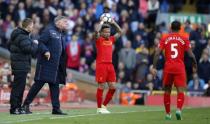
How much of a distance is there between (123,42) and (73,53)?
6.73 ft

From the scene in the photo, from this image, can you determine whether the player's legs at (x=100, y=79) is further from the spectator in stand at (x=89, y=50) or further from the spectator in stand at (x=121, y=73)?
the spectator in stand at (x=89, y=50)

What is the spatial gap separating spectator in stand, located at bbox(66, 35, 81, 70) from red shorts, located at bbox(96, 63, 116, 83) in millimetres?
9414

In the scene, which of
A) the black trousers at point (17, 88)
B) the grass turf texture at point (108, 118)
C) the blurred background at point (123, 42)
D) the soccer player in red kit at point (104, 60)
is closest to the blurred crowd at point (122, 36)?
the blurred background at point (123, 42)

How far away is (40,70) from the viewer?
19.2m

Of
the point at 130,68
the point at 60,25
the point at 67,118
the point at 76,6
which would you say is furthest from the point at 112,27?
the point at 76,6

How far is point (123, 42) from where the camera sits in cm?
3064

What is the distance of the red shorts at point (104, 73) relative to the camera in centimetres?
2025

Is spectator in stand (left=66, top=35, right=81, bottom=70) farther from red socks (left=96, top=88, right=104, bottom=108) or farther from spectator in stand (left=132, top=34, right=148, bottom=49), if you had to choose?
red socks (left=96, top=88, right=104, bottom=108)

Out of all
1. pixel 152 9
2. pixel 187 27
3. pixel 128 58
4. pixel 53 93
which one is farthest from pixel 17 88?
pixel 152 9

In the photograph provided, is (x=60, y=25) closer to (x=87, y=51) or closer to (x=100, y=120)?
(x=100, y=120)

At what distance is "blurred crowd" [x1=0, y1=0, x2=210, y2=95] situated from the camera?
29188 mm

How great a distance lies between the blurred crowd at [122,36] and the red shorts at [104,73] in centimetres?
810

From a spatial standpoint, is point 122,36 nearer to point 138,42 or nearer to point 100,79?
point 138,42

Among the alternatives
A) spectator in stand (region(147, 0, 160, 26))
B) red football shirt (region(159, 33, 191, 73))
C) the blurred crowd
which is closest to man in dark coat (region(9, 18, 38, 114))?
red football shirt (region(159, 33, 191, 73))
